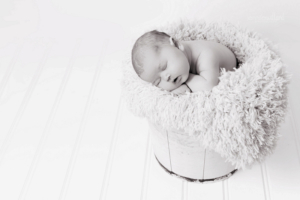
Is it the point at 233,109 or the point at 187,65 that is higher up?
the point at 187,65

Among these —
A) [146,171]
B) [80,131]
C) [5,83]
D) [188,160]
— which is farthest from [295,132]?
[5,83]

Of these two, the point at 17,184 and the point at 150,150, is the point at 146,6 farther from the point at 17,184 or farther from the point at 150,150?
the point at 17,184

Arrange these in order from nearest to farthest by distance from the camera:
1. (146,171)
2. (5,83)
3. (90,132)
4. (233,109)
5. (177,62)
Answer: (233,109), (177,62), (146,171), (90,132), (5,83)

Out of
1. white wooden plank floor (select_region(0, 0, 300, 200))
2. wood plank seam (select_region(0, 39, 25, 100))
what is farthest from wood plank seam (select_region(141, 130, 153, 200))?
wood plank seam (select_region(0, 39, 25, 100))

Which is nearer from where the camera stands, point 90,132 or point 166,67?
point 166,67

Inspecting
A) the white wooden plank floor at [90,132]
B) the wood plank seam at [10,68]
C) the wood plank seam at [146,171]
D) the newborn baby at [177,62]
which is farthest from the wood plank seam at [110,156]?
the wood plank seam at [10,68]

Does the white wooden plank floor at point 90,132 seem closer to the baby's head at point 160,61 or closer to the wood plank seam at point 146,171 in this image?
the wood plank seam at point 146,171

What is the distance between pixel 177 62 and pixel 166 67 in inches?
1.4

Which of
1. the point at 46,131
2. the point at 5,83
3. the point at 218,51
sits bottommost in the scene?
the point at 46,131

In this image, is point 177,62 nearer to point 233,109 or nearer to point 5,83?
point 233,109

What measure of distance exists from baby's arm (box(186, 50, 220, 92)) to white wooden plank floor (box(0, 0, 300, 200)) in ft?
1.14

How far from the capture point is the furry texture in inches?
38.7

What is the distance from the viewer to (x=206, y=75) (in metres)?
1.11

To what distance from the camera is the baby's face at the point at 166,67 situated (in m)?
1.08
